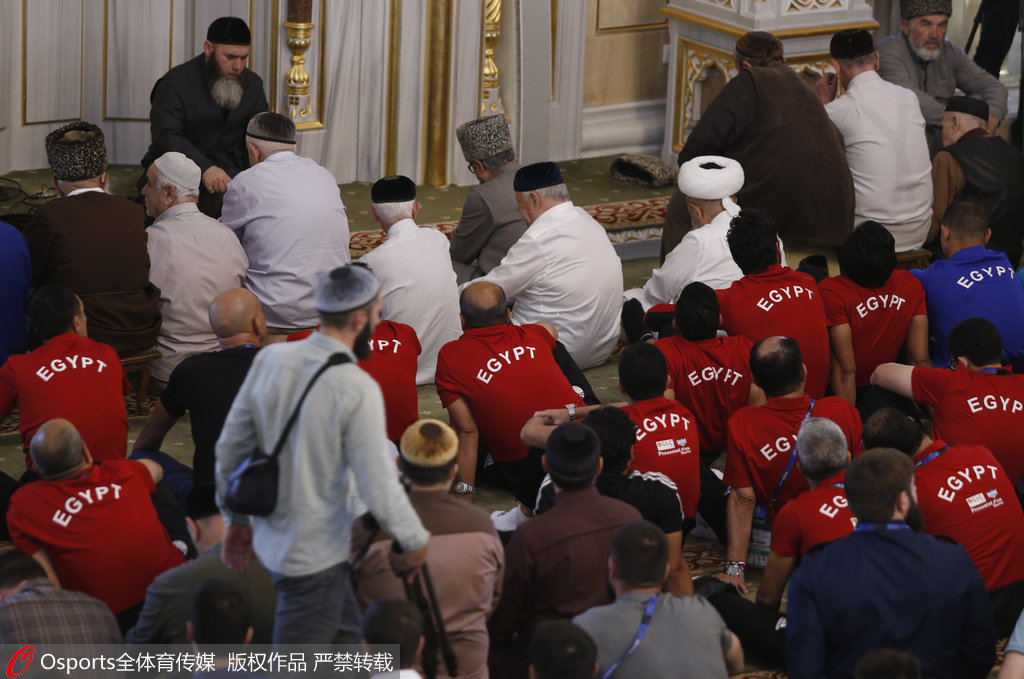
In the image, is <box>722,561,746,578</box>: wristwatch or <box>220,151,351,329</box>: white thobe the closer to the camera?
<box>722,561,746,578</box>: wristwatch

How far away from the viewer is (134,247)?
5.38 metres

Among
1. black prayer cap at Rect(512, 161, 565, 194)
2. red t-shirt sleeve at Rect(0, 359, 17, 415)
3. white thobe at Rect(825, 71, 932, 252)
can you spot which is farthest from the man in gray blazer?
red t-shirt sleeve at Rect(0, 359, 17, 415)

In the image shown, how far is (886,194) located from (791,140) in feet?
1.93

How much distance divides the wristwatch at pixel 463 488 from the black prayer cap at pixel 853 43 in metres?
3.02

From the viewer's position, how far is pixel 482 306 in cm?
482

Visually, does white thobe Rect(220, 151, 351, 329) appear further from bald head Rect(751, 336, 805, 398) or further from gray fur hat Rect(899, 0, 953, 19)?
gray fur hat Rect(899, 0, 953, 19)

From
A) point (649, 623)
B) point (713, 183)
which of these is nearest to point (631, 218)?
point (713, 183)

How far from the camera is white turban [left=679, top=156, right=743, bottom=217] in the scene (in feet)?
19.0

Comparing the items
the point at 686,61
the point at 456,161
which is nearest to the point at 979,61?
the point at 686,61

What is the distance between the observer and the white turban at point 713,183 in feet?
19.0

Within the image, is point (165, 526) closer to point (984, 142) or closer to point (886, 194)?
point (886, 194)

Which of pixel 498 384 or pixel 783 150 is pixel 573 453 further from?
pixel 783 150

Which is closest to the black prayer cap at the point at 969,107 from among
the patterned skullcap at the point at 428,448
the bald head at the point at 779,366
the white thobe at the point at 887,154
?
the white thobe at the point at 887,154

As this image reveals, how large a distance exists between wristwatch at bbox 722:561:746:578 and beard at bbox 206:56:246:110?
11.4ft
